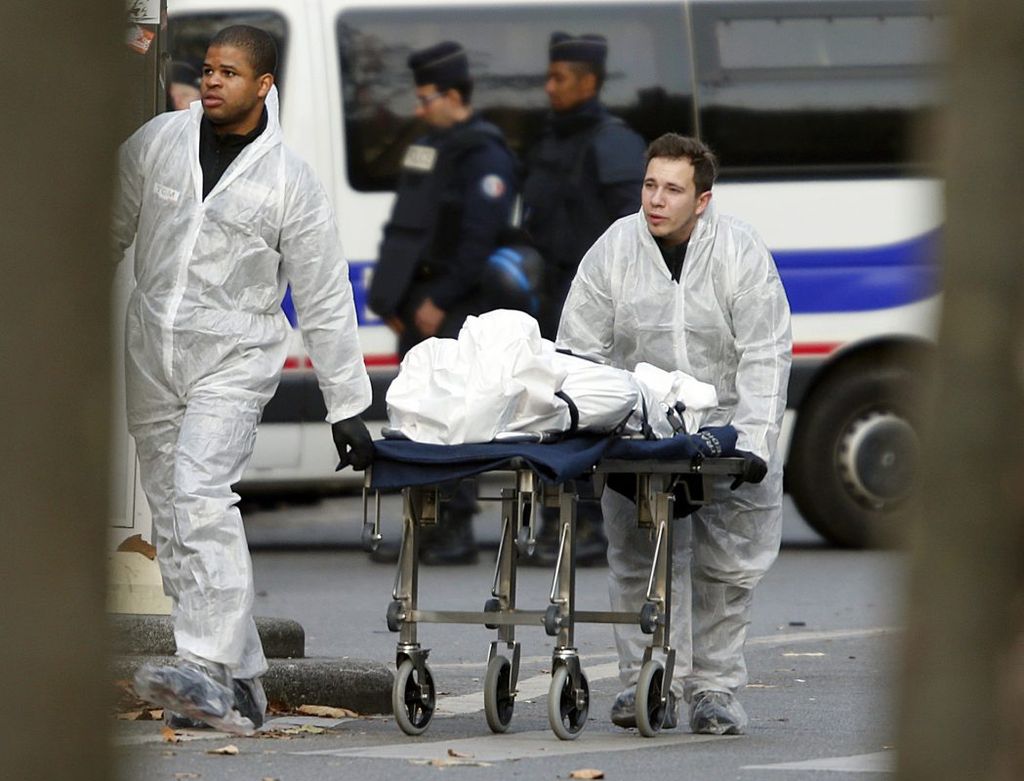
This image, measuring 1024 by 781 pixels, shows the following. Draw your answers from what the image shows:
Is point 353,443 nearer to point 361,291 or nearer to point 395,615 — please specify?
point 395,615

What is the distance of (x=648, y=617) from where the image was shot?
639cm

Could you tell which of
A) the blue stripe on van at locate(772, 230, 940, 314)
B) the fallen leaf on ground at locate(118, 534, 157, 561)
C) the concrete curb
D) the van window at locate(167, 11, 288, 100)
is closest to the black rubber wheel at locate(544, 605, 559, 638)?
the concrete curb

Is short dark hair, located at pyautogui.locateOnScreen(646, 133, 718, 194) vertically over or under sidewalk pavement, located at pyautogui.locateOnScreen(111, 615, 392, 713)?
over

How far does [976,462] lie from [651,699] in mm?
4600

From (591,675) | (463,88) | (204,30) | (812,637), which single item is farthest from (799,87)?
(591,675)

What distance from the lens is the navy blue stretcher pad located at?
609 centimetres

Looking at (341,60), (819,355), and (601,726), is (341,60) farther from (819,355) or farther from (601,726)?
(601,726)

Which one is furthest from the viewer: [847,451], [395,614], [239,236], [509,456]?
[847,451]

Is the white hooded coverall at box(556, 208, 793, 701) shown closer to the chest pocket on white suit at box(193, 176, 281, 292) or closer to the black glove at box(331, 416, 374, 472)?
the black glove at box(331, 416, 374, 472)

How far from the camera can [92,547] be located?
7.42ft

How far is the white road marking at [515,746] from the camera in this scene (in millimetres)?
6121

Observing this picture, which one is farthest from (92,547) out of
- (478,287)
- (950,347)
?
(478,287)

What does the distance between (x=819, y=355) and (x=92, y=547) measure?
10.6 metres

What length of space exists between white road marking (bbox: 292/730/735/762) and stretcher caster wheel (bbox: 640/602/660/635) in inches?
12.4
